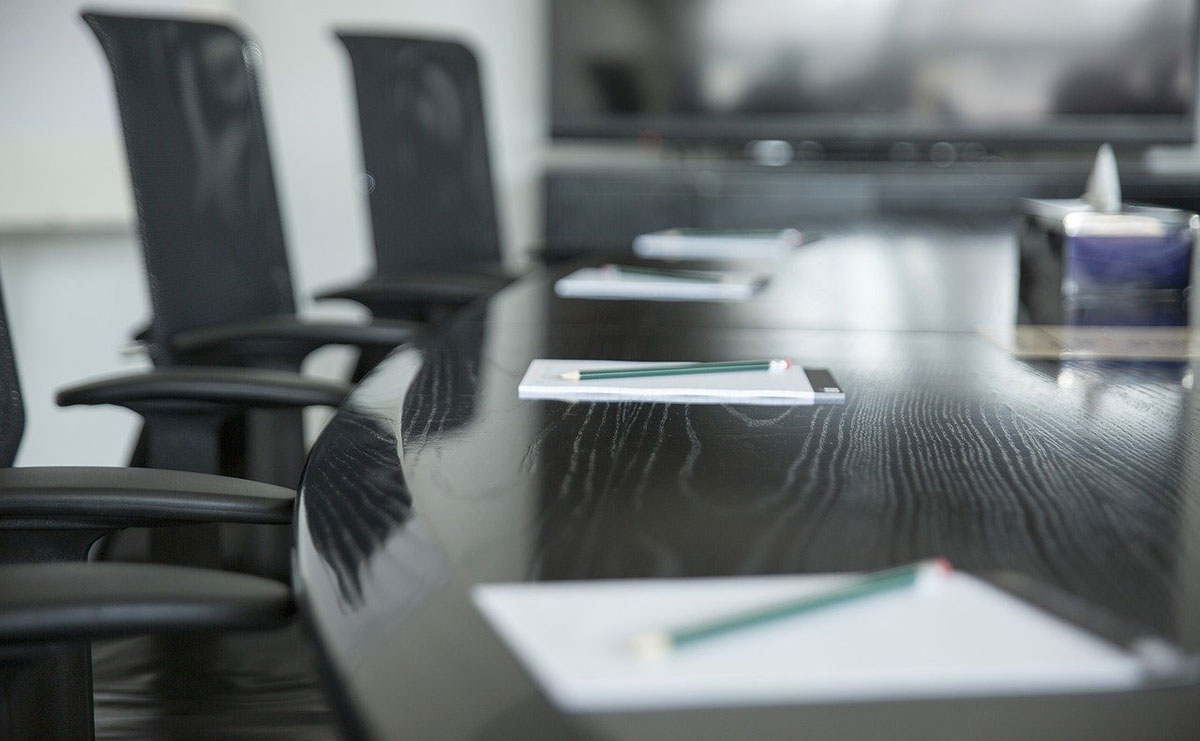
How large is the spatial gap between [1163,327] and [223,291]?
4.19 ft

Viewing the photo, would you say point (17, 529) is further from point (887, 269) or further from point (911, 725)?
point (887, 269)

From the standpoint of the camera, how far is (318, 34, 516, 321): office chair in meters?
2.68

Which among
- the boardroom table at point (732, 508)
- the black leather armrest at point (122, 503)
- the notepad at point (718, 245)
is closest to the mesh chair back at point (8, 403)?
the black leather armrest at point (122, 503)

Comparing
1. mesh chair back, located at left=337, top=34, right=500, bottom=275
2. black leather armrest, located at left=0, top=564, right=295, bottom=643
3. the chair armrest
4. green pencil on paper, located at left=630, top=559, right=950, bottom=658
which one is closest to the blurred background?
mesh chair back, located at left=337, top=34, right=500, bottom=275

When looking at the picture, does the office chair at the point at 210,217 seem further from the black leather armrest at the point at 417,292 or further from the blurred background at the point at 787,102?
the blurred background at the point at 787,102

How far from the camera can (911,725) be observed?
43 centimetres

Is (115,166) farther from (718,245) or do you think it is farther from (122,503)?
(122,503)

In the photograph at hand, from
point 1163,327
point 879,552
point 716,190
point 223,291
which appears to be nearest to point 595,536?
point 879,552

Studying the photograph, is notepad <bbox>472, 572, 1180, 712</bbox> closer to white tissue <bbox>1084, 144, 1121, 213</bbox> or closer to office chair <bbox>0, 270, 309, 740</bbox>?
office chair <bbox>0, 270, 309, 740</bbox>

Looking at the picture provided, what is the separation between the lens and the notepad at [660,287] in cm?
177

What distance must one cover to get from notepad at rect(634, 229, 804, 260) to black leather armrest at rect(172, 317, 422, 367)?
0.79 m

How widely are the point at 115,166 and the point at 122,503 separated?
4.02 metres

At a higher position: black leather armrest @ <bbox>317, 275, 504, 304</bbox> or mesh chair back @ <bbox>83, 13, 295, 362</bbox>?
mesh chair back @ <bbox>83, 13, 295, 362</bbox>

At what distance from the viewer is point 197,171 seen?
6.03 feet
